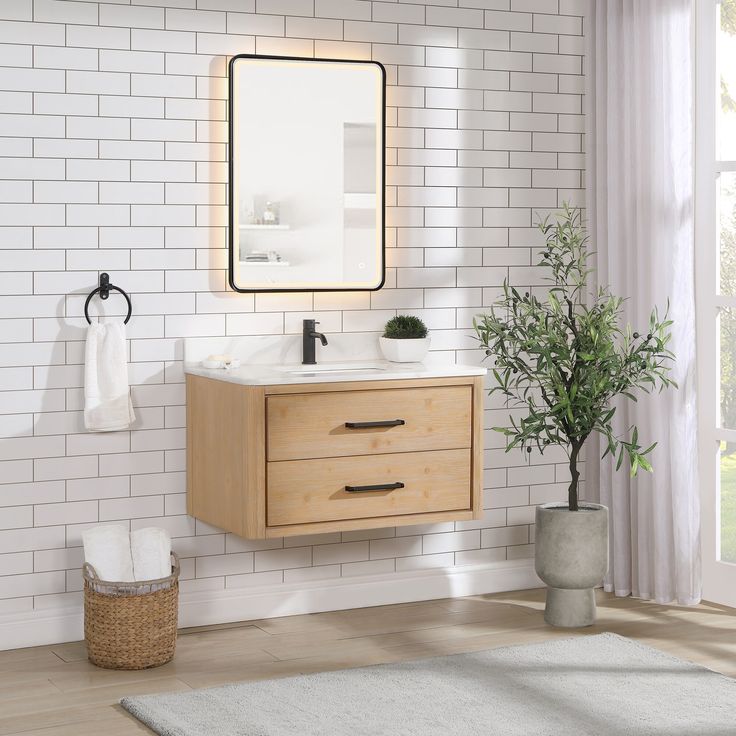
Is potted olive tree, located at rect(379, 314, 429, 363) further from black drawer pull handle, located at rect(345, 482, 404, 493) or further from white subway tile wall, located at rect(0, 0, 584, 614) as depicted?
black drawer pull handle, located at rect(345, 482, 404, 493)

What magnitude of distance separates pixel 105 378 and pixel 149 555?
639mm

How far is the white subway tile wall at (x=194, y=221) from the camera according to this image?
4.13 m

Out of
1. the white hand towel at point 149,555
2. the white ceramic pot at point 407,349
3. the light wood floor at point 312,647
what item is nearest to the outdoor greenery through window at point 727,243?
the light wood floor at point 312,647

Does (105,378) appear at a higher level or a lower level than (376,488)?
higher

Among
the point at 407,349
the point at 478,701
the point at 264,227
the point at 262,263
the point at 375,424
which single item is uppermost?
the point at 264,227

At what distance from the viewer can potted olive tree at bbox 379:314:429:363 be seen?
4551mm

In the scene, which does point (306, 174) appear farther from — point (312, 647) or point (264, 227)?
point (312, 647)

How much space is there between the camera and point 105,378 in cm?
416

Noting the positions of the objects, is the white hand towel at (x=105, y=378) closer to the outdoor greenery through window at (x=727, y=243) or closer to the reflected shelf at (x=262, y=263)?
the reflected shelf at (x=262, y=263)

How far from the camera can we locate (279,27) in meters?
4.45

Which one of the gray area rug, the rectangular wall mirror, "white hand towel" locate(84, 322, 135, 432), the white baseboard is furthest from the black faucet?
the gray area rug

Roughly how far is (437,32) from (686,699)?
2692 millimetres

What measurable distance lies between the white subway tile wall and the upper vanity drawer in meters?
0.56

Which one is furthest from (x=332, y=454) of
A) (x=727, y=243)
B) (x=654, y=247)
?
(x=727, y=243)
